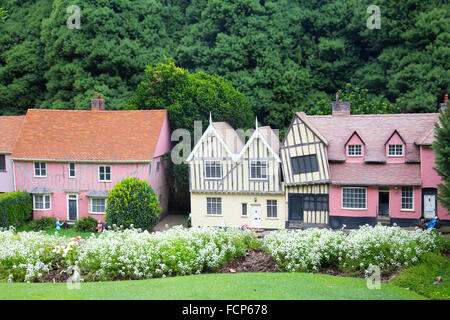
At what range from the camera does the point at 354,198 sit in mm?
31047

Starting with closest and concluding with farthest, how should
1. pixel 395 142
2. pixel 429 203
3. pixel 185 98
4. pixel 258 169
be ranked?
pixel 429 203, pixel 395 142, pixel 258 169, pixel 185 98

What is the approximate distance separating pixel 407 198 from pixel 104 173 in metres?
20.5

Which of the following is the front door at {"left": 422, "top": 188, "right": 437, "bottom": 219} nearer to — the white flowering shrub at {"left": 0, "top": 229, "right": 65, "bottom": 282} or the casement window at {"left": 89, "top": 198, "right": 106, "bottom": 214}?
the white flowering shrub at {"left": 0, "top": 229, "right": 65, "bottom": 282}

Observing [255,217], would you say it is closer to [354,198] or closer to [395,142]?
[354,198]

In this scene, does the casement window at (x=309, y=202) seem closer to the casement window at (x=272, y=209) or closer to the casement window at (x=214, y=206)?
the casement window at (x=272, y=209)

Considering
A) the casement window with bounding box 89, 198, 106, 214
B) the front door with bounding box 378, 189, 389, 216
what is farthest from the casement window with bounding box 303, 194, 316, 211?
the casement window with bounding box 89, 198, 106, 214

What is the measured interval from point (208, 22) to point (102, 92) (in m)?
12.9

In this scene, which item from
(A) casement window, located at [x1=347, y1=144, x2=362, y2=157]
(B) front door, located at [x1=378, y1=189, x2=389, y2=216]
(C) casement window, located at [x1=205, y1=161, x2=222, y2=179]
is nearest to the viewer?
(B) front door, located at [x1=378, y1=189, x2=389, y2=216]

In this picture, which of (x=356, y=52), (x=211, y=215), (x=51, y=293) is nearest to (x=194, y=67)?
(x=356, y=52)

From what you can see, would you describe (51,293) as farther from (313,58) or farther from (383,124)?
(313,58)

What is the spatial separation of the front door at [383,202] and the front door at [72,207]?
2089 centimetres

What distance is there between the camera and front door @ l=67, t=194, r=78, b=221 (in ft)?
116

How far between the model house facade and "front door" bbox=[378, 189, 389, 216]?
0.20 feet

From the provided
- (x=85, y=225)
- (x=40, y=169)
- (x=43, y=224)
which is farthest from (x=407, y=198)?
(x=40, y=169)
